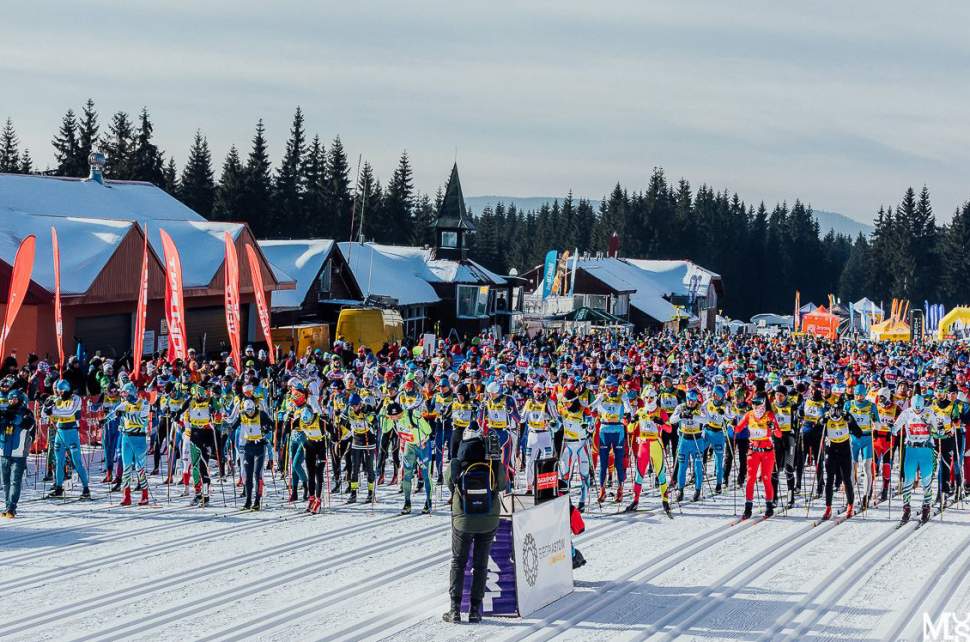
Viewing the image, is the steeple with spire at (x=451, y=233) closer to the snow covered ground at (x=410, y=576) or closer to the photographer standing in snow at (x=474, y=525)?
the snow covered ground at (x=410, y=576)

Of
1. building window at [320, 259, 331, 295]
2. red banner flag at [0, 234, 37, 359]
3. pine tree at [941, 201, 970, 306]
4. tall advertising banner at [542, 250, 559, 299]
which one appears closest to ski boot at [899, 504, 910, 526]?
red banner flag at [0, 234, 37, 359]

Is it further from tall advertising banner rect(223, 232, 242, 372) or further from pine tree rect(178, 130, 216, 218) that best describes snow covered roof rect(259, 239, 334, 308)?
pine tree rect(178, 130, 216, 218)

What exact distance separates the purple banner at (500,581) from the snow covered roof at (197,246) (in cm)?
2677

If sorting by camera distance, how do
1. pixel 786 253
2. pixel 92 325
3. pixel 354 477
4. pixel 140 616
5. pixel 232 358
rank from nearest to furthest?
pixel 140 616
pixel 354 477
pixel 232 358
pixel 92 325
pixel 786 253

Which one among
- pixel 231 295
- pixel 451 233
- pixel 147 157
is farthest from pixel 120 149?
pixel 231 295

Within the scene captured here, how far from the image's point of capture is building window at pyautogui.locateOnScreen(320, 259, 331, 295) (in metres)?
47.6

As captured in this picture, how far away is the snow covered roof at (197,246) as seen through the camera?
119ft

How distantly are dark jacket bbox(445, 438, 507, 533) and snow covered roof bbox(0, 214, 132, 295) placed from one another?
21618 millimetres

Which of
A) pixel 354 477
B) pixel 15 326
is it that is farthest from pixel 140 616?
pixel 15 326

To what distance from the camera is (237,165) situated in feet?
267

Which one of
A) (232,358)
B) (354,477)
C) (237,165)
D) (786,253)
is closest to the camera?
(354,477)

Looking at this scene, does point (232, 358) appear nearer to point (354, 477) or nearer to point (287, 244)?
point (354, 477)

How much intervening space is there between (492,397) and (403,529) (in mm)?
3652

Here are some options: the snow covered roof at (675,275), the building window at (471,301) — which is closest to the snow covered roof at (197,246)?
the building window at (471,301)
